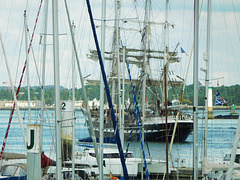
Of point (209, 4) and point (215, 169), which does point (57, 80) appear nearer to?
point (215, 169)

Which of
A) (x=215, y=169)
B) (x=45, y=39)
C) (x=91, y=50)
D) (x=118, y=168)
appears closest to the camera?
(x=215, y=169)

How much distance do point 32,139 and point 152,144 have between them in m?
51.6

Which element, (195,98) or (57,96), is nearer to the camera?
(57,96)

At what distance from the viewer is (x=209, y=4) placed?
19016 mm

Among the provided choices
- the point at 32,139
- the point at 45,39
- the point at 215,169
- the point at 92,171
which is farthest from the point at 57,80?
the point at 92,171

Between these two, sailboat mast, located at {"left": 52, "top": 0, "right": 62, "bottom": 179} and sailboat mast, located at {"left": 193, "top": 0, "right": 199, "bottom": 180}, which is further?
sailboat mast, located at {"left": 193, "top": 0, "right": 199, "bottom": 180}

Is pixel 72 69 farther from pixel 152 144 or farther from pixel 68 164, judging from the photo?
pixel 152 144

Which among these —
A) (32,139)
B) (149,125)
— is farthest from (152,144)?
(32,139)

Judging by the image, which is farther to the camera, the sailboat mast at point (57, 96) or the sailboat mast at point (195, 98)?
the sailboat mast at point (195, 98)

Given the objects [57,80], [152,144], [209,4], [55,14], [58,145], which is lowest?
[152,144]

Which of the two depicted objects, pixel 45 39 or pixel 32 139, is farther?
pixel 45 39

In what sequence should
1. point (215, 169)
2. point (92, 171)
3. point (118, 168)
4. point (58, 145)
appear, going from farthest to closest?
1. point (118, 168)
2. point (92, 171)
3. point (215, 169)
4. point (58, 145)

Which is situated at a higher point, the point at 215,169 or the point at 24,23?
the point at 24,23

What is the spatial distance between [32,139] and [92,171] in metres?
8.82
